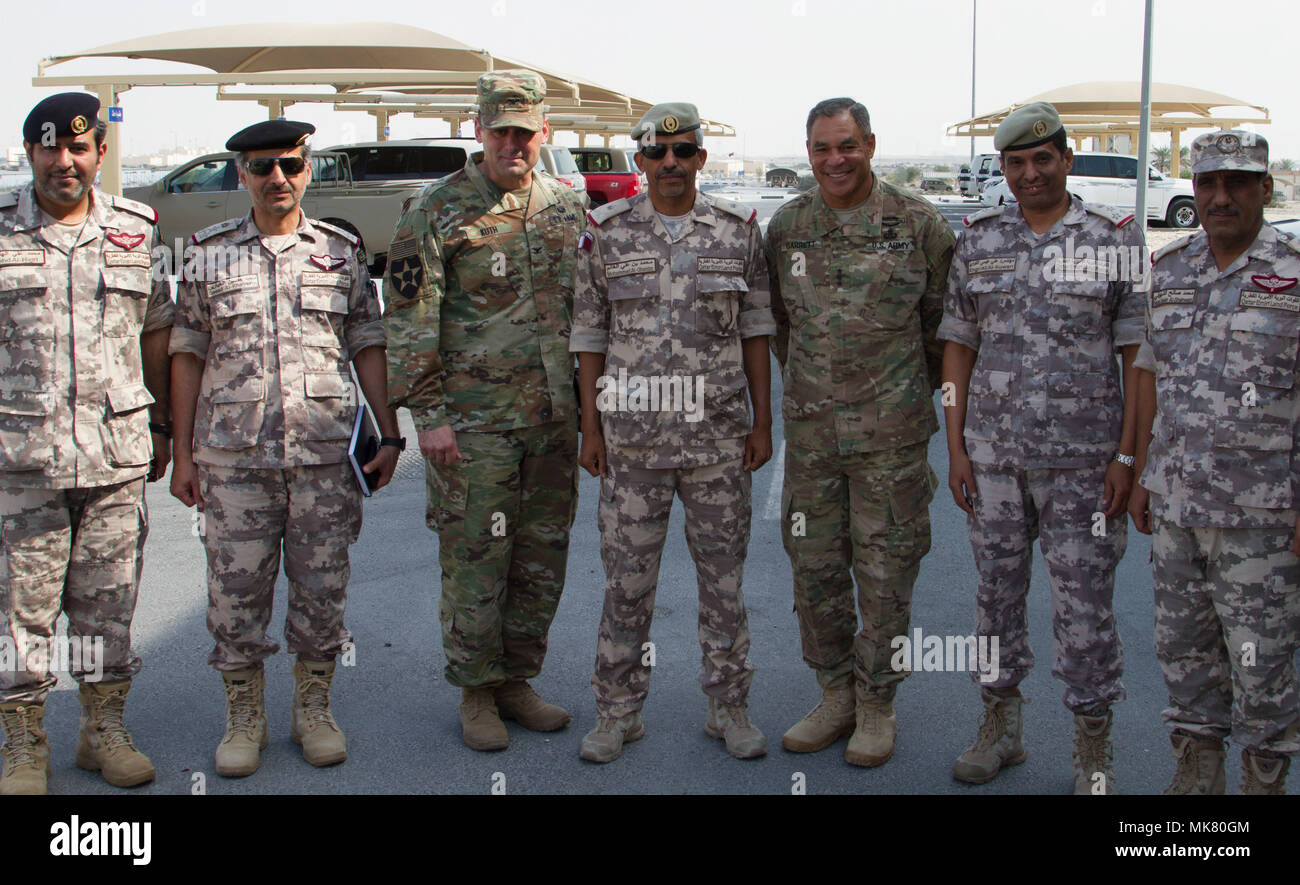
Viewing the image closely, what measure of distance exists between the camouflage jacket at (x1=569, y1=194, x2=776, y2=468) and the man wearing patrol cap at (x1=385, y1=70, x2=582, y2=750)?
0.72 feet

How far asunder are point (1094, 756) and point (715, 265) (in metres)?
1.84

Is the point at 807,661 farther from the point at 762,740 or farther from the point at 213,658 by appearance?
the point at 213,658

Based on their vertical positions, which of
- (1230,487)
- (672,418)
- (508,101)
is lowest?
(1230,487)

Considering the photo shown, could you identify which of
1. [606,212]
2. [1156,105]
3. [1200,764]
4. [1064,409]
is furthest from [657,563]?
[1156,105]

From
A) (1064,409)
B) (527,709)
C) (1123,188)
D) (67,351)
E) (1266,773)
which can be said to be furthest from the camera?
(1123,188)

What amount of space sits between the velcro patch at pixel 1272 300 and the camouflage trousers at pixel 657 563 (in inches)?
59.4

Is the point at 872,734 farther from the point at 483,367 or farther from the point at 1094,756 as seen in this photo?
the point at 483,367

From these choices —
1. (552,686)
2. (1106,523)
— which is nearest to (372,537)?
(552,686)

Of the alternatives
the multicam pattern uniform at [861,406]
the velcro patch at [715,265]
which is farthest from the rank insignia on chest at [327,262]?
the multicam pattern uniform at [861,406]

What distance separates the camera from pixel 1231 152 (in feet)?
10.0

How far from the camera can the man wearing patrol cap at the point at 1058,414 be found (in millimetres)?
3389

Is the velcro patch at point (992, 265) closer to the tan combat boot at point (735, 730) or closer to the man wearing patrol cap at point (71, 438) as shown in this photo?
the tan combat boot at point (735, 730)
